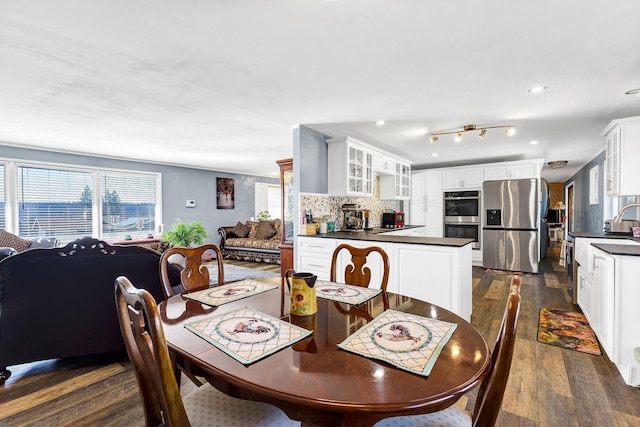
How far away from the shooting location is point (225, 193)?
8328mm

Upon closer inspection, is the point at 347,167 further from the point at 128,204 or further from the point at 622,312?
the point at 128,204

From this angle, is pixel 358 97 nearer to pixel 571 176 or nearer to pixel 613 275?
pixel 613 275

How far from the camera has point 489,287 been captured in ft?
14.9

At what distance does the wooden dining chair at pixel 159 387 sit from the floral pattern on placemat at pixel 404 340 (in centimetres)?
38

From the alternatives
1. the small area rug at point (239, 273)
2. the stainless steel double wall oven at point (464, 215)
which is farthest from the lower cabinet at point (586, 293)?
the small area rug at point (239, 273)

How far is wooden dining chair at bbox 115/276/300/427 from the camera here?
2.48ft

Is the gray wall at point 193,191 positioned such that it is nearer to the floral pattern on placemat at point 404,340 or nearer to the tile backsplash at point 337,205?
the tile backsplash at point 337,205

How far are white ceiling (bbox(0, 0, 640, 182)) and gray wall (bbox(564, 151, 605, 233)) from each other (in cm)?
195

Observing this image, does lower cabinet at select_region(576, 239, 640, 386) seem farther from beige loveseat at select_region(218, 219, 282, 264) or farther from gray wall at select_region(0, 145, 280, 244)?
gray wall at select_region(0, 145, 280, 244)

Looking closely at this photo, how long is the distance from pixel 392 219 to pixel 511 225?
86.9 inches

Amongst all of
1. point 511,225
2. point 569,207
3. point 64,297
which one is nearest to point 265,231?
point 511,225

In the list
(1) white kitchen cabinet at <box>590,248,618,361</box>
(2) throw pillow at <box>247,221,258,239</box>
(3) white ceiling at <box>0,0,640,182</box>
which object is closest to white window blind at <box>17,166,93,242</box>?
(3) white ceiling at <box>0,0,640,182</box>

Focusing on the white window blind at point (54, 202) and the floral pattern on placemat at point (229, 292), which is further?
the white window blind at point (54, 202)

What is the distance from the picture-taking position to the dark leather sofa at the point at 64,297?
6.73 ft
